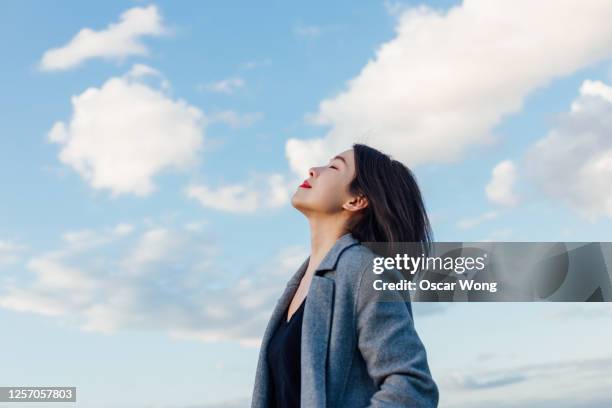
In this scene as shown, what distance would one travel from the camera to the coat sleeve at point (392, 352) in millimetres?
3527

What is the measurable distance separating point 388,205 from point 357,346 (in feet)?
2.73

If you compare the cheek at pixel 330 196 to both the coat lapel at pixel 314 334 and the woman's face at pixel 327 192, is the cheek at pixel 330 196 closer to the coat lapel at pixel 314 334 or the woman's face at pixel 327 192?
the woman's face at pixel 327 192

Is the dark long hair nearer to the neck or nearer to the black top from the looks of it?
the neck

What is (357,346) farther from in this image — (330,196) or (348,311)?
(330,196)

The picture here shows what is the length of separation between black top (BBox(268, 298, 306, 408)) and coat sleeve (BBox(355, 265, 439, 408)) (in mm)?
398

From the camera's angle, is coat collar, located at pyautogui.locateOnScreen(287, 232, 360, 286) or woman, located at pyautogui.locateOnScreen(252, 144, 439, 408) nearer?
woman, located at pyautogui.locateOnScreen(252, 144, 439, 408)

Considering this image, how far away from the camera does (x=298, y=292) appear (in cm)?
440

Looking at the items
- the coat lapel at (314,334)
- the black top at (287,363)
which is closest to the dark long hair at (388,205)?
the coat lapel at (314,334)

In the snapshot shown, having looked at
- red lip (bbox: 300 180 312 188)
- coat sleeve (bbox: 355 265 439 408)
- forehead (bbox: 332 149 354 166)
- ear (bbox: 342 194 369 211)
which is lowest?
coat sleeve (bbox: 355 265 439 408)

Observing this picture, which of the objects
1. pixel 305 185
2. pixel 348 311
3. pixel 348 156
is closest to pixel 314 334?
pixel 348 311

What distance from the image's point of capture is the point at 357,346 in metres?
3.77

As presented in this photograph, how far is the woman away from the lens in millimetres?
3607

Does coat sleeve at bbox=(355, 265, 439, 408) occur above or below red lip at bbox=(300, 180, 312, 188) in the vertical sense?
below

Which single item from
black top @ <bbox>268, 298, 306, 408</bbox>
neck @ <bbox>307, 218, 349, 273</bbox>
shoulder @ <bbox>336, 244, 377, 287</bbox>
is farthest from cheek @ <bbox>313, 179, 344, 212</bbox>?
black top @ <bbox>268, 298, 306, 408</bbox>
